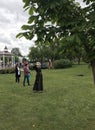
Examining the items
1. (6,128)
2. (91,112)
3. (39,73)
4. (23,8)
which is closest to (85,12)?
(23,8)

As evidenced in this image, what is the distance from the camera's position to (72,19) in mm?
6844

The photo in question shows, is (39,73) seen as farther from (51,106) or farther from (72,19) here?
(72,19)

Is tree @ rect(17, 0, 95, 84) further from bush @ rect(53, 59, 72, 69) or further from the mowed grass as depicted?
bush @ rect(53, 59, 72, 69)

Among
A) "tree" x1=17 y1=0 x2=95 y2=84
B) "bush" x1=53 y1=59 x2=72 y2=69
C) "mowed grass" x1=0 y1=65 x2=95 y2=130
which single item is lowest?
"mowed grass" x1=0 y1=65 x2=95 y2=130

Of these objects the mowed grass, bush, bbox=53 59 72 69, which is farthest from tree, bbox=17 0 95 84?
bush, bbox=53 59 72 69

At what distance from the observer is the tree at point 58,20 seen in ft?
21.4

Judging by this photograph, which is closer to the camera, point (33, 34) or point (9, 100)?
point (33, 34)

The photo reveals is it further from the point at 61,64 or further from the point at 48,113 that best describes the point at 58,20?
the point at 61,64

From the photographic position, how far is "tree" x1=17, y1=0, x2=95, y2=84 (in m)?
6.54

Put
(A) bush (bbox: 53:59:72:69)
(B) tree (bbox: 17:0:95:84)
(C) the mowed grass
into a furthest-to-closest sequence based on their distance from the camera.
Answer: (A) bush (bbox: 53:59:72:69), (C) the mowed grass, (B) tree (bbox: 17:0:95:84)

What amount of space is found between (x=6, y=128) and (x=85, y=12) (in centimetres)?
487

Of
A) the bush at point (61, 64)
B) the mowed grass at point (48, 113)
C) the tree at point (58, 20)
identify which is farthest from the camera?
the bush at point (61, 64)

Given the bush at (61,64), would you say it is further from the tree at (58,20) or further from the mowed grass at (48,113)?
the tree at (58,20)

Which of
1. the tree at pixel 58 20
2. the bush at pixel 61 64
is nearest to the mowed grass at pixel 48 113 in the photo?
the tree at pixel 58 20
